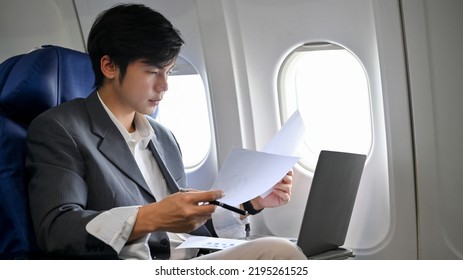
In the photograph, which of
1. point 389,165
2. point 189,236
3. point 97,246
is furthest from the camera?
point 389,165

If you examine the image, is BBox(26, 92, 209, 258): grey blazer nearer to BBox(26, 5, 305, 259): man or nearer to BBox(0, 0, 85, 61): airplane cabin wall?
BBox(26, 5, 305, 259): man

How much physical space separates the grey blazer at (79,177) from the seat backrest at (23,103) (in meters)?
0.06

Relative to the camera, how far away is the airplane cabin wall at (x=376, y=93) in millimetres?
2779

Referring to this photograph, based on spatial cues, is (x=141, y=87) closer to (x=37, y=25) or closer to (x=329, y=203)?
(x=329, y=203)

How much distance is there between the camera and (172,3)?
11.1ft

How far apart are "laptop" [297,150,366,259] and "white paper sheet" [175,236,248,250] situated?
0.23 meters

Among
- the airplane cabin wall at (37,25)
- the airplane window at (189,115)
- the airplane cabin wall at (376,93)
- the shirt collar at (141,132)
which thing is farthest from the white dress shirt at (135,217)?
the airplane cabin wall at (37,25)

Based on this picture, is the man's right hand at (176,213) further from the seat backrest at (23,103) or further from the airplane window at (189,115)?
the airplane window at (189,115)

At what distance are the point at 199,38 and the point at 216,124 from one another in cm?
39

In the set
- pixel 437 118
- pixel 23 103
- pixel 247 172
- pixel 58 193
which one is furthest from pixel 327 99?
pixel 58 193

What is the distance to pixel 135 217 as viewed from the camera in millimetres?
2170

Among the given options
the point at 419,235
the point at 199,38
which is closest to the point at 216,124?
the point at 199,38
